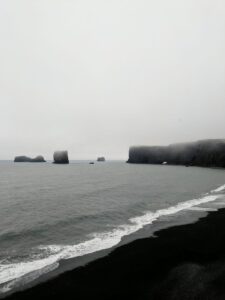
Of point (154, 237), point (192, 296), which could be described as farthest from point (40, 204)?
point (192, 296)

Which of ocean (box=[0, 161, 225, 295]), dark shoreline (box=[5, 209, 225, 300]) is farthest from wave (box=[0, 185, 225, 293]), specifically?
dark shoreline (box=[5, 209, 225, 300])

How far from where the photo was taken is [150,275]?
10523mm

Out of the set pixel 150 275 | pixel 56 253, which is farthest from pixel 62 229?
pixel 150 275

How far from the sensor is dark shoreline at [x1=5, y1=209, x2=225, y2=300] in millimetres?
9023

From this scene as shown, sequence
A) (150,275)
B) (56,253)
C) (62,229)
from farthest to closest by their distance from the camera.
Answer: (62,229) < (56,253) < (150,275)

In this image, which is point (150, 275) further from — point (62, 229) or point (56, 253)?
point (62, 229)

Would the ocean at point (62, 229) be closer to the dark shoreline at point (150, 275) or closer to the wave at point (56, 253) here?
the wave at point (56, 253)

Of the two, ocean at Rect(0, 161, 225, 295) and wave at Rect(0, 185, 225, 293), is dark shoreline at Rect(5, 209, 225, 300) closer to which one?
wave at Rect(0, 185, 225, 293)

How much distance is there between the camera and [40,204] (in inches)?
1175

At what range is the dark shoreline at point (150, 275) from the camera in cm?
902

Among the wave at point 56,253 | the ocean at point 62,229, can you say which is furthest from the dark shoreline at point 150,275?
the ocean at point 62,229

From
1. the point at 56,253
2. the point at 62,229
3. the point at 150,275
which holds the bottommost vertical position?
the point at 62,229

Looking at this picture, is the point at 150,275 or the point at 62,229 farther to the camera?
the point at 62,229

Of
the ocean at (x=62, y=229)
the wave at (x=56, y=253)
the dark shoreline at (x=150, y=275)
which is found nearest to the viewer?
the dark shoreline at (x=150, y=275)
